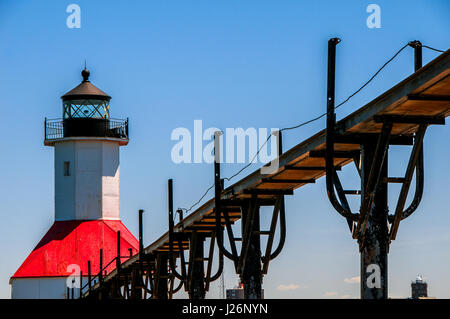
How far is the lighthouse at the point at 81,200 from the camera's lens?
6612cm

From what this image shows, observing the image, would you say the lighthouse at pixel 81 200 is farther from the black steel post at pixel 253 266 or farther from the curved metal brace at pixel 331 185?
the curved metal brace at pixel 331 185

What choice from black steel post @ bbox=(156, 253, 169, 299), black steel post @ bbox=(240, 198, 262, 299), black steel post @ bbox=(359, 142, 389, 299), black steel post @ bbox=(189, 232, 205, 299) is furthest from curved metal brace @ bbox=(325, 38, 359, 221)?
black steel post @ bbox=(156, 253, 169, 299)

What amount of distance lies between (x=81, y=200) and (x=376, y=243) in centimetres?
5024

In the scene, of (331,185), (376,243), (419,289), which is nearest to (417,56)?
(331,185)

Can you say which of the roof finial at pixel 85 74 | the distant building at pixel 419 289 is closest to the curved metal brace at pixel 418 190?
the distant building at pixel 419 289

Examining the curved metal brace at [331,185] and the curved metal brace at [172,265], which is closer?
the curved metal brace at [331,185]

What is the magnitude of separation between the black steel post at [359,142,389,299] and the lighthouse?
1872 inches

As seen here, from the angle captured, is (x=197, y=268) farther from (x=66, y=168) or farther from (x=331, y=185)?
(x=66, y=168)

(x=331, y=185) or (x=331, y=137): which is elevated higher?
(x=331, y=137)

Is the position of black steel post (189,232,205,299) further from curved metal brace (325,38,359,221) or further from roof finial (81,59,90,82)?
roof finial (81,59,90,82)

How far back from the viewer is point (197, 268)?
3447 cm

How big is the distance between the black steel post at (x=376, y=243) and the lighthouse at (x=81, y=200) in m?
47.5
